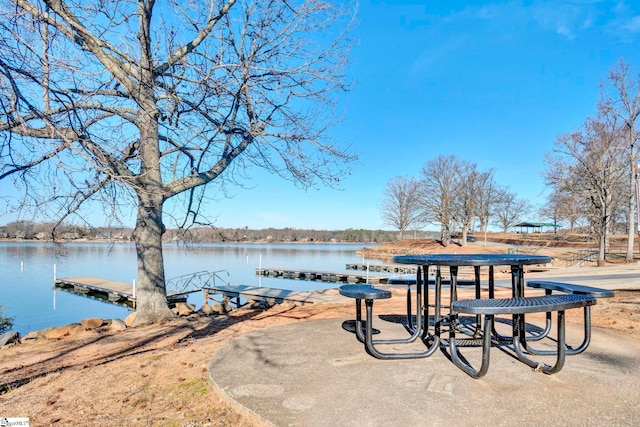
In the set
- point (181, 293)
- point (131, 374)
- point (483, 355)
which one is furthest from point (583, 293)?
point (181, 293)

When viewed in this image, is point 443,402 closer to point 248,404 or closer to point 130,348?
point 248,404

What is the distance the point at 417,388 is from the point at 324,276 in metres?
24.7

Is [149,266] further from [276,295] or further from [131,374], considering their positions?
[276,295]

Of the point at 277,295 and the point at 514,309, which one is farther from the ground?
the point at 514,309

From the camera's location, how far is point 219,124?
236 inches

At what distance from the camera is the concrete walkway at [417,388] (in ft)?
7.75

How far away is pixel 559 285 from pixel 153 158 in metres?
6.30

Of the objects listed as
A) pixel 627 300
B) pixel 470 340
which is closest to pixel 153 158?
pixel 470 340

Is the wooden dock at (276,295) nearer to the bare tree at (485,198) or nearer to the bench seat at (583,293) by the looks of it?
the bench seat at (583,293)

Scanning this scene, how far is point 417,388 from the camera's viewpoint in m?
2.81

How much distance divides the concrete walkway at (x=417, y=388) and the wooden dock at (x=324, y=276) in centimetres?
1938

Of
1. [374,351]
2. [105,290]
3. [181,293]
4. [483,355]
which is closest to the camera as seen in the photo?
[483,355]

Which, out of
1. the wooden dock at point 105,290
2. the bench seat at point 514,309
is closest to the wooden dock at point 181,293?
the wooden dock at point 105,290

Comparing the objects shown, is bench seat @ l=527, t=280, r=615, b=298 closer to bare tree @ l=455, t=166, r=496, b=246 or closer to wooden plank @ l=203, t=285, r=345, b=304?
wooden plank @ l=203, t=285, r=345, b=304
